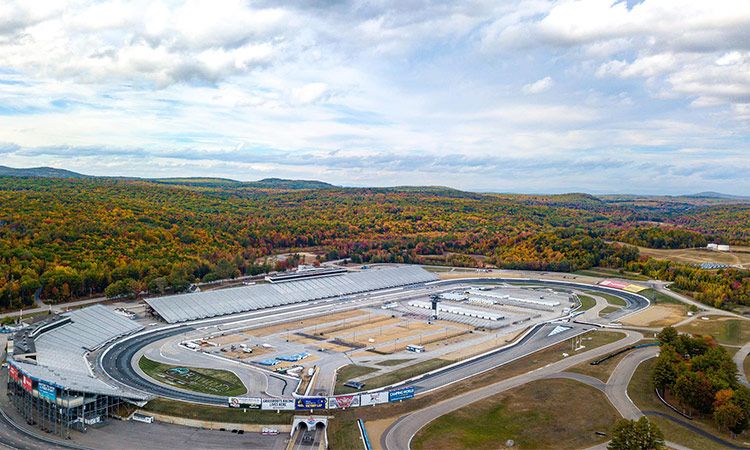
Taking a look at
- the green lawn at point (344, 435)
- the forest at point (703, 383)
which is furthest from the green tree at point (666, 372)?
the green lawn at point (344, 435)

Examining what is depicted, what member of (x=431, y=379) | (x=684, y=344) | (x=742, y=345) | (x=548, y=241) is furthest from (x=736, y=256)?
(x=431, y=379)

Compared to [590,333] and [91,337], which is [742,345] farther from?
[91,337]

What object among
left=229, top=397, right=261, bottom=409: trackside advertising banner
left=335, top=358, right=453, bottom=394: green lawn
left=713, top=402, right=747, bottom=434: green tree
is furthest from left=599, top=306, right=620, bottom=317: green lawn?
left=229, top=397, right=261, bottom=409: trackside advertising banner

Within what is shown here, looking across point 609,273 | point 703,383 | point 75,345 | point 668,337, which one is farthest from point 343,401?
point 609,273

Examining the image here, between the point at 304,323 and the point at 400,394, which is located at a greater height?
the point at 400,394

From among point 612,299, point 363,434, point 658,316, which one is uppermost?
point 658,316

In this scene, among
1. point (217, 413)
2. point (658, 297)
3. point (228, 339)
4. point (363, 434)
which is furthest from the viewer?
point (658, 297)

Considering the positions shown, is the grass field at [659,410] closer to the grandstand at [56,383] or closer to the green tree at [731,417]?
the green tree at [731,417]

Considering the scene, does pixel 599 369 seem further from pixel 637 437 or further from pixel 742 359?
pixel 637 437
